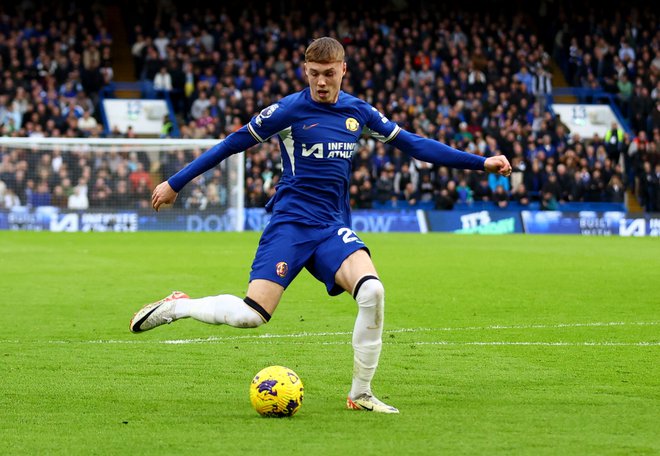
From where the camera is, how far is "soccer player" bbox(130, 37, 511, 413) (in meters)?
7.34

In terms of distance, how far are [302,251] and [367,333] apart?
68 cm

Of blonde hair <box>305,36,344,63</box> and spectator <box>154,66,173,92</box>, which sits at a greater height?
spectator <box>154,66,173,92</box>

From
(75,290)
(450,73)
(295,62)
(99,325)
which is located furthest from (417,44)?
(99,325)

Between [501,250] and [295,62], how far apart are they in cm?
1569

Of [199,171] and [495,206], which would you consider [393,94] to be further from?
[199,171]

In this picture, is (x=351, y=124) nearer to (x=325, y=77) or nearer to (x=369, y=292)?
(x=325, y=77)

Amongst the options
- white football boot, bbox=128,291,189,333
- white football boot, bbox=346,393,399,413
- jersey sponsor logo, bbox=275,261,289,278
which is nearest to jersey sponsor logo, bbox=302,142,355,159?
jersey sponsor logo, bbox=275,261,289,278

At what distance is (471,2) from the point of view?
148ft

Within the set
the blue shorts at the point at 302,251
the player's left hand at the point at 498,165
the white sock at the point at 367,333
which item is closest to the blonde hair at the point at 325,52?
the blue shorts at the point at 302,251

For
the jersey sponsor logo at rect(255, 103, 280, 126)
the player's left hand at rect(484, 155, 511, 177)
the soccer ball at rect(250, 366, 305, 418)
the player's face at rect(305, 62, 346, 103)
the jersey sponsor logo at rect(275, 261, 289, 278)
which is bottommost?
the soccer ball at rect(250, 366, 305, 418)

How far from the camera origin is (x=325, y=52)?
731 centimetres

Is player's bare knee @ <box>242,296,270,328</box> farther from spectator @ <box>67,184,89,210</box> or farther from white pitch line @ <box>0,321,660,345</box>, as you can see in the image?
spectator @ <box>67,184,89,210</box>

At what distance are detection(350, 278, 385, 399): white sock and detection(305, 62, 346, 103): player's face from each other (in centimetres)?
125

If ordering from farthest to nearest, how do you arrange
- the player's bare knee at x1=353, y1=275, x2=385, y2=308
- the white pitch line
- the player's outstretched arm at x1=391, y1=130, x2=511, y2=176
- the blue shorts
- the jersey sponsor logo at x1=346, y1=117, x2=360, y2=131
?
the white pitch line, the jersey sponsor logo at x1=346, y1=117, x2=360, y2=131, the player's outstretched arm at x1=391, y1=130, x2=511, y2=176, the blue shorts, the player's bare knee at x1=353, y1=275, x2=385, y2=308
